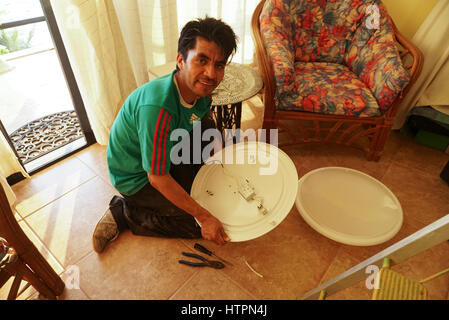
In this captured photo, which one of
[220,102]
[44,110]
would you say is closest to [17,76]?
[44,110]

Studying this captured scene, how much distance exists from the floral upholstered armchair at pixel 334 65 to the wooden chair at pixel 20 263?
1.37m

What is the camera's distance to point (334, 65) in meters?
1.99

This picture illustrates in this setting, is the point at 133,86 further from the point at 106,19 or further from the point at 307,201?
the point at 307,201

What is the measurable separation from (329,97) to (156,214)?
125 centimetres

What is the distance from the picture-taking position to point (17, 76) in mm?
2805

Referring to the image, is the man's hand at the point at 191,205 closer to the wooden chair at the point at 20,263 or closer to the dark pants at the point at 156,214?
the dark pants at the point at 156,214

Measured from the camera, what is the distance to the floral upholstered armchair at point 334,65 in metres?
1.58

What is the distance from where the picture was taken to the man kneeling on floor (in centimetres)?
92

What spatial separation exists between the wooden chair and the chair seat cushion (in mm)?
1417

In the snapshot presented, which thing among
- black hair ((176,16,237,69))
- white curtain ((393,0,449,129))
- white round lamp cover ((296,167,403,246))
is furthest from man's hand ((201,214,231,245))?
white curtain ((393,0,449,129))

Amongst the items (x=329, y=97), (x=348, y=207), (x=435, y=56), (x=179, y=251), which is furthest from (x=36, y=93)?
(x=435, y=56)
